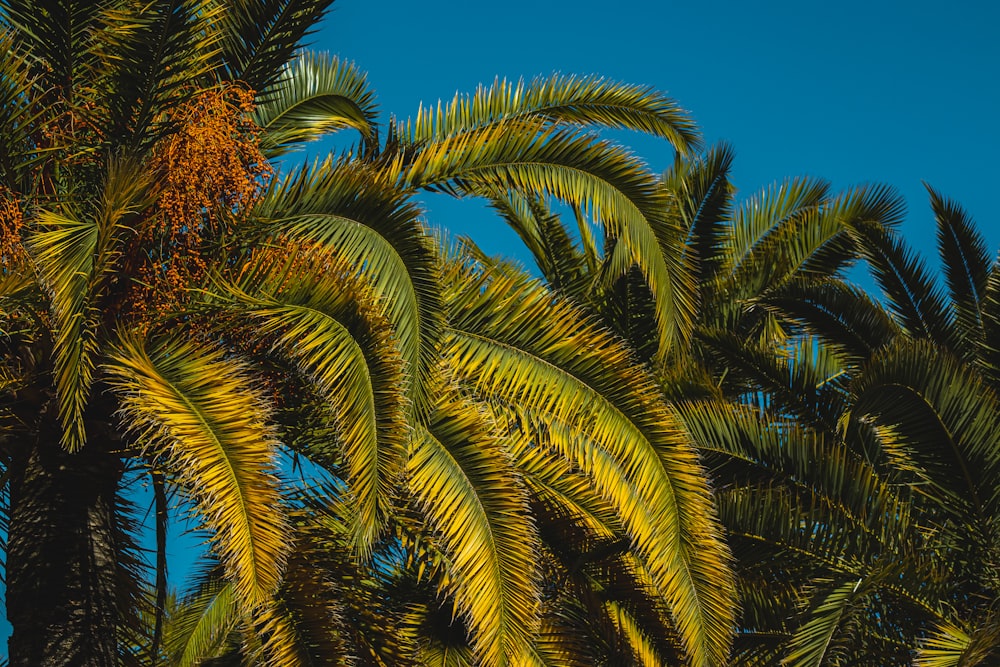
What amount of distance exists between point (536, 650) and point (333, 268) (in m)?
3.51

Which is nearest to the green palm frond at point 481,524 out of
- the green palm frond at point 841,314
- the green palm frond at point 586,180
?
the green palm frond at point 586,180

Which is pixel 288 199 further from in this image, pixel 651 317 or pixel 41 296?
pixel 651 317

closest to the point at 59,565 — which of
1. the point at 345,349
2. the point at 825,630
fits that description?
the point at 345,349

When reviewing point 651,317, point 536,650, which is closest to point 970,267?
point 651,317

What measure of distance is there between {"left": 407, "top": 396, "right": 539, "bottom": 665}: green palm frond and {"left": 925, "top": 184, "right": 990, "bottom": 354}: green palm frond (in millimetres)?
7943

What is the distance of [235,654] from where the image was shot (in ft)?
38.8

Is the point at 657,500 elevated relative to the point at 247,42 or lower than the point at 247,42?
lower

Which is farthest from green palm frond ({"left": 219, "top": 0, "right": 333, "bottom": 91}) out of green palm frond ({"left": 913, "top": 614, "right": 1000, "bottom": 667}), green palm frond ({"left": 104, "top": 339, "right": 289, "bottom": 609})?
green palm frond ({"left": 913, "top": 614, "right": 1000, "bottom": 667})

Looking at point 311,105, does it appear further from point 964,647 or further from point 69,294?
point 964,647

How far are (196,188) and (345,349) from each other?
144cm

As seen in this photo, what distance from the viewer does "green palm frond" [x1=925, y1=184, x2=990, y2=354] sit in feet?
47.1

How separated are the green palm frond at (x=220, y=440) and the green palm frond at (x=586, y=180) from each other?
211cm

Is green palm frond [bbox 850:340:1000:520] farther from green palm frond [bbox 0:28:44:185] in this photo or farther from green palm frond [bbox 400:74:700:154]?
green palm frond [bbox 0:28:44:185]

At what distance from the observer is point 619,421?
8414 millimetres
